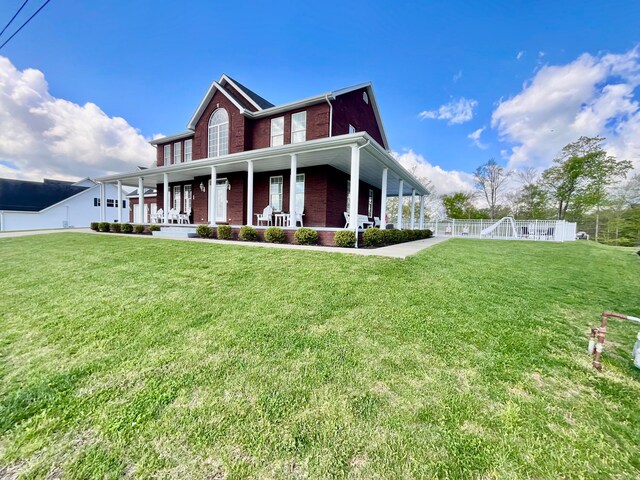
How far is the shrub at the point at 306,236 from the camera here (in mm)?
8141

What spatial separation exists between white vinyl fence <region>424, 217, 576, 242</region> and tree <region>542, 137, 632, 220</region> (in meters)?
10.4

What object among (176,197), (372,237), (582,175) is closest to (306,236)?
(372,237)

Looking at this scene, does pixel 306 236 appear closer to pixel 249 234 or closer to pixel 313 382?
pixel 249 234

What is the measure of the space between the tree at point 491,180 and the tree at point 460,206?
1508 mm

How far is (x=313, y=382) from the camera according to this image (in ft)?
6.95

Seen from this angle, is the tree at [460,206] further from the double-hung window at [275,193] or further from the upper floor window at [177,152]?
the upper floor window at [177,152]

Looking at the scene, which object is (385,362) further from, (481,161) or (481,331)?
(481,161)

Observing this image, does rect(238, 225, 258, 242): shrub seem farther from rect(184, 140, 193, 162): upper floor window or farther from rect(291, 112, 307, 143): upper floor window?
rect(184, 140, 193, 162): upper floor window

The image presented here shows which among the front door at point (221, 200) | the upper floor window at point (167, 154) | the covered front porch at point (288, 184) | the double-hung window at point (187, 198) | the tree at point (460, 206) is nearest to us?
the covered front porch at point (288, 184)

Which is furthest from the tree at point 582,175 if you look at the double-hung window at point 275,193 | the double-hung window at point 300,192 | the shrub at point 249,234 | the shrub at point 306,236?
the shrub at point 249,234

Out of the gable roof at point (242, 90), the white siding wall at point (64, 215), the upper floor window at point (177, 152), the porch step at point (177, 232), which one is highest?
the gable roof at point (242, 90)

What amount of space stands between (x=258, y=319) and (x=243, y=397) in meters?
1.28

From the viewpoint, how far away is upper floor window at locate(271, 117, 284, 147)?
42.5 feet

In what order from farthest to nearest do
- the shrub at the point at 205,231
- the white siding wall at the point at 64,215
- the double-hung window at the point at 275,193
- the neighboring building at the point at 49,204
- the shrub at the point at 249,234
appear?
the neighboring building at the point at 49,204 < the white siding wall at the point at 64,215 < the double-hung window at the point at 275,193 < the shrub at the point at 205,231 < the shrub at the point at 249,234
